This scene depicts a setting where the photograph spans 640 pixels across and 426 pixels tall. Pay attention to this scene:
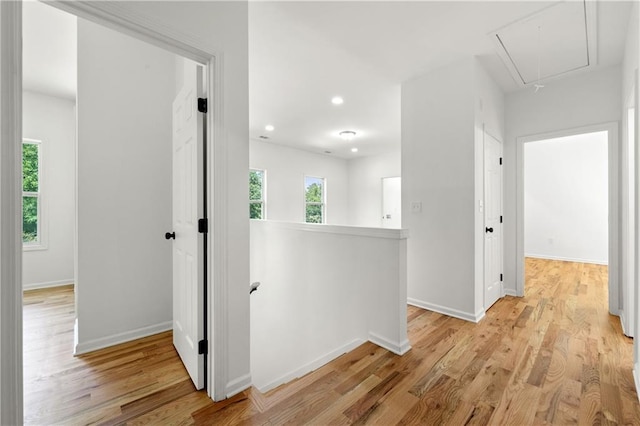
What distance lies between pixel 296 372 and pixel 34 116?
5.06m

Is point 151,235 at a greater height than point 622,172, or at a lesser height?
lesser

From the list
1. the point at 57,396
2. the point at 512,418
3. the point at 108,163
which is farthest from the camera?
the point at 108,163

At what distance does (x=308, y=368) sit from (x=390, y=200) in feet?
19.9

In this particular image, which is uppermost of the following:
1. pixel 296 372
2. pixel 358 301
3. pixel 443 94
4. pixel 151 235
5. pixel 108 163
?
pixel 443 94

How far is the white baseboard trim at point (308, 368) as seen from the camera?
6.84ft

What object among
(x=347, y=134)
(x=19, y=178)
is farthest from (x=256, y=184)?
(x=19, y=178)

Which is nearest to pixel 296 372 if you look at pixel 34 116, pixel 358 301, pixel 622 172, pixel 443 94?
pixel 358 301

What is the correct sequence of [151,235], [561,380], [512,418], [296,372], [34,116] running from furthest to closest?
[34,116] < [151,235] < [296,372] < [561,380] < [512,418]

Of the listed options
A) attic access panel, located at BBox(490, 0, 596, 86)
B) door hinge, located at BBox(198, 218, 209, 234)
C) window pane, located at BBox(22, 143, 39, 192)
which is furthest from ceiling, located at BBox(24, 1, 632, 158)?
door hinge, located at BBox(198, 218, 209, 234)

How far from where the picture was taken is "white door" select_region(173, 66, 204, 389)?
1.69 m

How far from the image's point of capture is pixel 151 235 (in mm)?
2537

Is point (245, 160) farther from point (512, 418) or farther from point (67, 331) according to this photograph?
point (67, 331)

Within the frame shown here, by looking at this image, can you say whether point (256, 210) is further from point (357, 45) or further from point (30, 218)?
point (357, 45)

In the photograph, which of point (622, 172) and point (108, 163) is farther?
point (622, 172)
